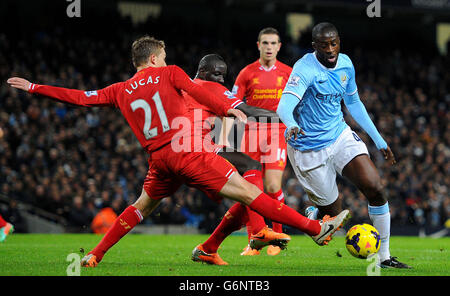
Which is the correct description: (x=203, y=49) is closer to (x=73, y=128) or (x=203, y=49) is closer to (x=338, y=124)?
(x=73, y=128)

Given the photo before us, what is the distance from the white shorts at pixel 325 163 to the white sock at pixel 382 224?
0.56 metres

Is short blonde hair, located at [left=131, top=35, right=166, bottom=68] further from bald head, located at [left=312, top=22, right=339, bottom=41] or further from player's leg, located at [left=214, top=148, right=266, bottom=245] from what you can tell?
player's leg, located at [left=214, top=148, right=266, bottom=245]

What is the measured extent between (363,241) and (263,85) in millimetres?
3672

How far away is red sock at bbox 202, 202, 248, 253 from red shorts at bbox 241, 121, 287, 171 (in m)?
2.06

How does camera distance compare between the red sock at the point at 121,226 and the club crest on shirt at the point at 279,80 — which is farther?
the club crest on shirt at the point at 279,80

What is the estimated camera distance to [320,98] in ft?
24.2

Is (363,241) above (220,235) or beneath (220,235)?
above

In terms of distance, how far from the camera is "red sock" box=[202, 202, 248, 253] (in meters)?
7.47

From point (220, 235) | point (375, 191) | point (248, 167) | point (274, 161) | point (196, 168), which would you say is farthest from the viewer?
point (274, 161)

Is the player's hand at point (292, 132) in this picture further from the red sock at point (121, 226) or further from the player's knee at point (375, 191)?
the red sock at point (121, 226)

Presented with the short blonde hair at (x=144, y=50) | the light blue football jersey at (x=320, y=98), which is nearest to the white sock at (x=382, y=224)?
the light blue football jersey at (x=320, y=98)

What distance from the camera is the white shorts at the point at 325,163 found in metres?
7.16

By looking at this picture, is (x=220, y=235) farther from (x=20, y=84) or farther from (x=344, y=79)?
(x=20, y=84)

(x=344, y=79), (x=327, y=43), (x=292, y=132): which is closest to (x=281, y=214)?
(x=292, y=132)
